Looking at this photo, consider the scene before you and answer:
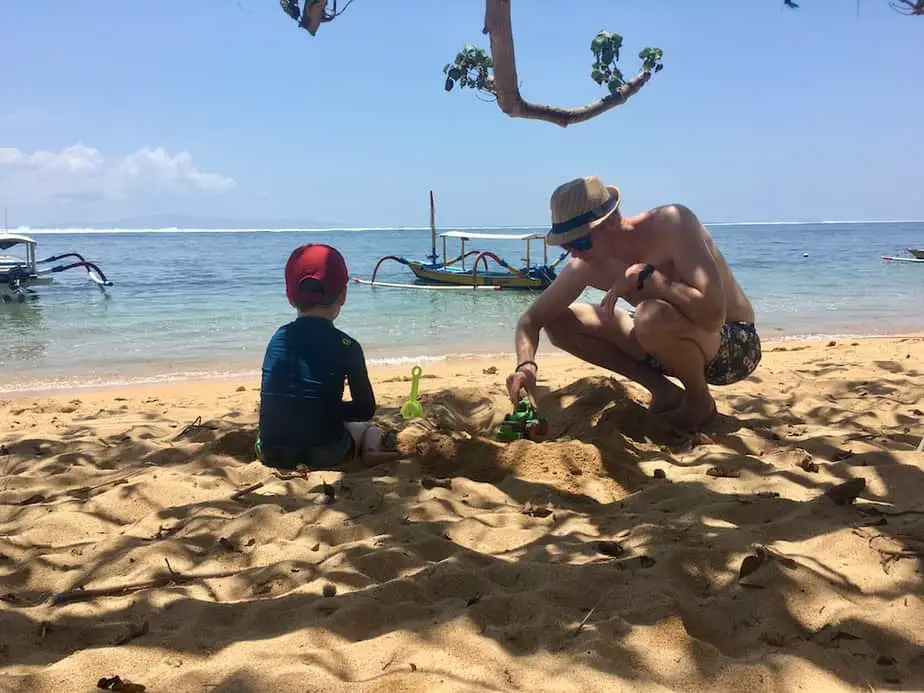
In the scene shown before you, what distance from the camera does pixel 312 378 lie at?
3125 mm

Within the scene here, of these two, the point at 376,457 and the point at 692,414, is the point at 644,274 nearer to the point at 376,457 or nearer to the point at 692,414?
the point at 692,414

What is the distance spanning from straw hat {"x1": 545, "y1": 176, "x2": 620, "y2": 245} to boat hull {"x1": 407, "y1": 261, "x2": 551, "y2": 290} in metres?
16.2

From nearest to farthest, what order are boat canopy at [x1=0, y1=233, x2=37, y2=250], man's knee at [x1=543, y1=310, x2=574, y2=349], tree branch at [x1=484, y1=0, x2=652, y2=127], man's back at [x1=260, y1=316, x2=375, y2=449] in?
man's back at [x1=260, y1=316, x2=375, y2=449] → man's knee at [x1=543, y1=310, x2=574, y2=349] → tree branch at [x1=484, y1=0, x2=652, y2=127] → boat canopy at [x1=0, y1=233, x2=37, y2=250]

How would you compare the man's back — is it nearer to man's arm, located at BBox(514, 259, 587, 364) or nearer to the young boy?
the young boy

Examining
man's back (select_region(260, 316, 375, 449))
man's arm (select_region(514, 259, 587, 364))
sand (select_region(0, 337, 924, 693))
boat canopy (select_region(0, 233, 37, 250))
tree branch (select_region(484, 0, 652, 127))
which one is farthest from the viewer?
boat canopy (select_region(0, 233, 37, 250))

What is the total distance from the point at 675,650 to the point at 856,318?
12.6 m

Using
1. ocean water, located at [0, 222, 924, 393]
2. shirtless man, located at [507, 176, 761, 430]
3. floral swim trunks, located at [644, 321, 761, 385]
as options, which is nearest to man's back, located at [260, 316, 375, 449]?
shirtless man, located at [507, 176, 761, 430]

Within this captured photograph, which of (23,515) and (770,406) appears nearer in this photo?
(23,515)

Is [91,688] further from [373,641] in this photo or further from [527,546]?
[527,546]

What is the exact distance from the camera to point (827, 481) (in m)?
2.84

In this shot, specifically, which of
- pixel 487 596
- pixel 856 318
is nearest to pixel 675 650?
pixel 487 596

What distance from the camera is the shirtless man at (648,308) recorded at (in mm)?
3221

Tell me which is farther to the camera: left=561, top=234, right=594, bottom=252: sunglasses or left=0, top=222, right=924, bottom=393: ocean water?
left=0, top=222, right=924, bottom=393: ocean water

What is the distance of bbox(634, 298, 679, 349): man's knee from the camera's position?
331 cm
